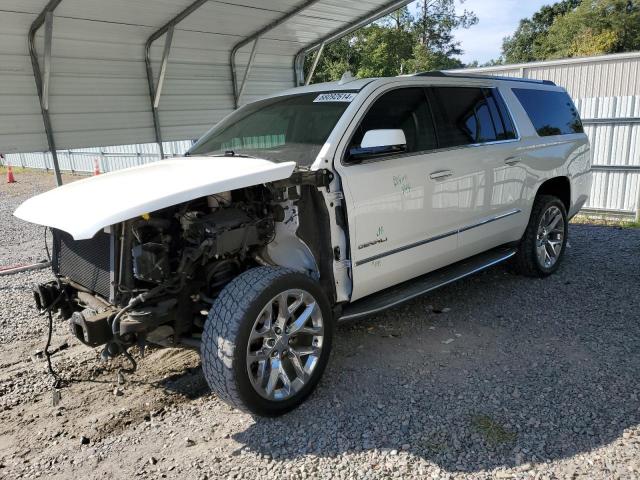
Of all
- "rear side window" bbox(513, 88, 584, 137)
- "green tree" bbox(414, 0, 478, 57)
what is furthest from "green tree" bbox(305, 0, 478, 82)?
"rear side window" bbox(513, 88, 584, 137)

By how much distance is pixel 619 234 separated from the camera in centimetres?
812

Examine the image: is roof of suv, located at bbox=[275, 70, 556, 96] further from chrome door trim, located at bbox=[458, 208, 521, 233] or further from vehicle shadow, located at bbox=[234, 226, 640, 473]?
vehicle shadow, located at bbox=[234, 226, 640, 473]

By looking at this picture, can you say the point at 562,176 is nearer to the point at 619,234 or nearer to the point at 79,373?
the point at 619,234

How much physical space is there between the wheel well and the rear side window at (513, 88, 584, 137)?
0.52 meters

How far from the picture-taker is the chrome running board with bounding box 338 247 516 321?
12.4 feet

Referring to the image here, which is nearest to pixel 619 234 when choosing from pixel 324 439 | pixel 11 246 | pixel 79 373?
pixel 324 439

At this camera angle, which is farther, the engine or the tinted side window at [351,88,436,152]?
the tinted side window at [351,88,436,152]

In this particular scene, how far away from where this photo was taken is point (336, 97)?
13.4ft

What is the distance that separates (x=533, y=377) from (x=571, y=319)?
1287 millimetres

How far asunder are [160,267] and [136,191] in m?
0.46

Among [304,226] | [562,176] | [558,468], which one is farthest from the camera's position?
[562,176]

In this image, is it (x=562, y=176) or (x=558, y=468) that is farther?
(x=562, y=176)

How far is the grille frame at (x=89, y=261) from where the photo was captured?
3105 mm

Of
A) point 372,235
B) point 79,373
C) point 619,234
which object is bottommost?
point 619,234
